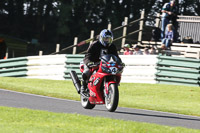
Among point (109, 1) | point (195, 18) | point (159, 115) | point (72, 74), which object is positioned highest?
point (109, 1)

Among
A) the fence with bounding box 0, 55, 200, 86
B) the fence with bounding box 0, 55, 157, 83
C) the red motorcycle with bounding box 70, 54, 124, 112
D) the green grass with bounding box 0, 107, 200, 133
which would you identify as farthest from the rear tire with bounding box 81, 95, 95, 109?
the fence with bounding box 0, 55, 157, 83

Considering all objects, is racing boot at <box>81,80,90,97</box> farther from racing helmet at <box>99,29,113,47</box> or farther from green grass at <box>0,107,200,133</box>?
green grass at <box>0,107,200,133</box>

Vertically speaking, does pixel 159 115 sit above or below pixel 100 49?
below

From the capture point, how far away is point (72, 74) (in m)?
12.9

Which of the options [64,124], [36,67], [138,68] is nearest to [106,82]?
[64,124]

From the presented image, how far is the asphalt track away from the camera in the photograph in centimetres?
1063

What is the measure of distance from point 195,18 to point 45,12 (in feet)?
91.2

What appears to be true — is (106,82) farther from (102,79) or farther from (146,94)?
(146,94)

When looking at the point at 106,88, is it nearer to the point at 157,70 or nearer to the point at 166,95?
the point at 166,95

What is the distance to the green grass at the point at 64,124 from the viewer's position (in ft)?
27.5

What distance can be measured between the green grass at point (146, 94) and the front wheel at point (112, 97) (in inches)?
96.9

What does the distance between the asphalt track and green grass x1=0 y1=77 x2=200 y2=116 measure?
4.40 ft

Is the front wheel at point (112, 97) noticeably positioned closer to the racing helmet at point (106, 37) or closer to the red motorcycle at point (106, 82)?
the red motorcycle at point (106, 82)

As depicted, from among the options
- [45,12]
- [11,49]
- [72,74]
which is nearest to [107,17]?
[45,12]
